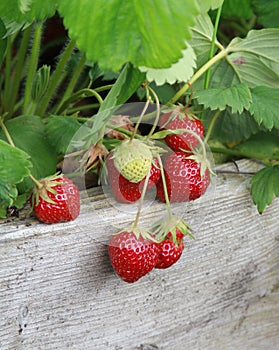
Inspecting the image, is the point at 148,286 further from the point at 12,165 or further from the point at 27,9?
the point at 27,9

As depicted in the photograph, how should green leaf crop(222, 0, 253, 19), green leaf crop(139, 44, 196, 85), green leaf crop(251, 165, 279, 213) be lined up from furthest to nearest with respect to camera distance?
green leaf crop(222, 0, 253, 19) → green leaf crop(251, 165, 279, 213) → green leaf crop(139, 44, 196, 85)

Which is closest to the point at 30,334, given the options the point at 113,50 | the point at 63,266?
the point at 63,266

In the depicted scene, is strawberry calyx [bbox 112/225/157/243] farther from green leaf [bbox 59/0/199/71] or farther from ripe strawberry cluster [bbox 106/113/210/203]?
green leaf [bbox 59/0/199/71]

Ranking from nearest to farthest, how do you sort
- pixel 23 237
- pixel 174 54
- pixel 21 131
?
pixel 174 54
pixel 23 237
pixel 21 131

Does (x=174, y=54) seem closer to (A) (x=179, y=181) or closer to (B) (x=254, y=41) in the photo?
(A) (x=179, y=181)

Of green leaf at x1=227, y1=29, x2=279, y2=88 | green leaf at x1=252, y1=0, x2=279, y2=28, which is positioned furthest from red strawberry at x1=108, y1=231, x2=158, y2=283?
green leaf at x1=252, y1=0, x2=279, y2=28

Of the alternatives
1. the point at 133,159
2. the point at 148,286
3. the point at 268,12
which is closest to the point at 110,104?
the point at 133,159
